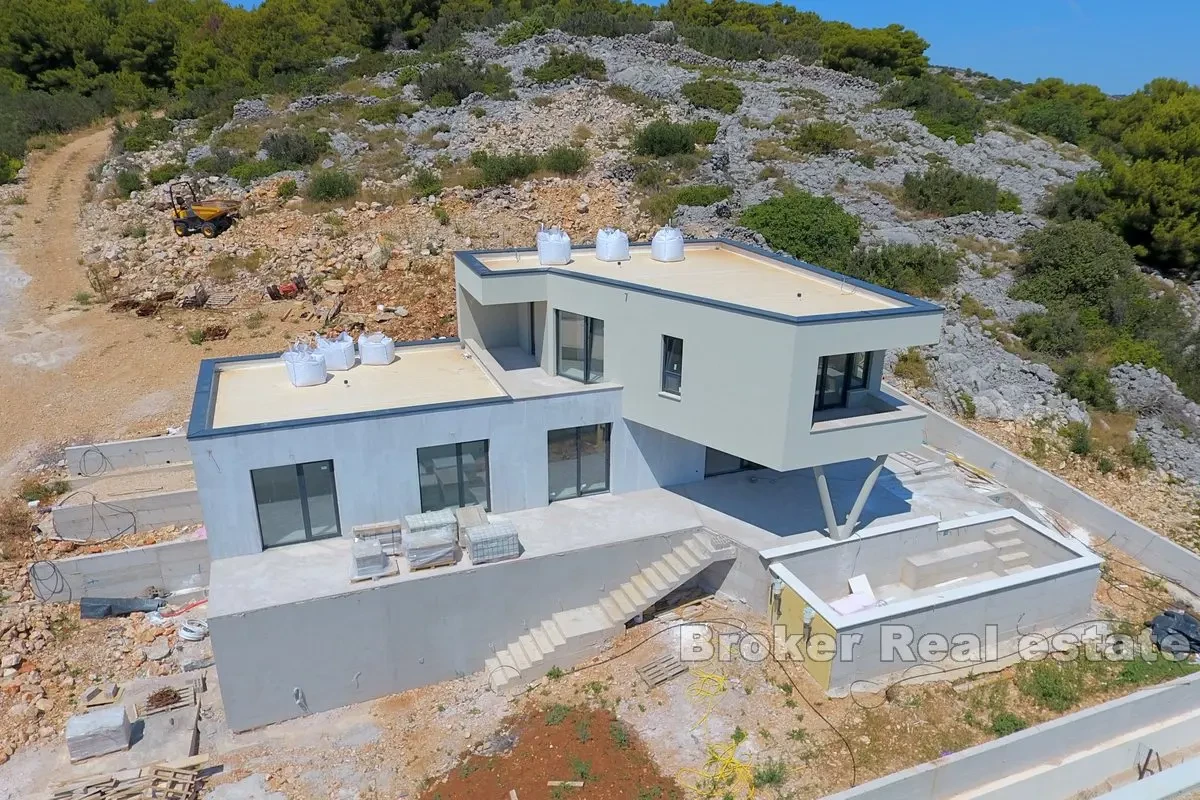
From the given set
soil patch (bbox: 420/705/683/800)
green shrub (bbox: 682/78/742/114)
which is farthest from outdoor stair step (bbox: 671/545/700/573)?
green shrub (bbox: 682/78/742/114)

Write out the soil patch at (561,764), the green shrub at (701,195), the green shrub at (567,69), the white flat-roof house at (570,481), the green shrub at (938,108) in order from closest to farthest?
the soil patch at (561,764) < the white flat-roof house at (570,481) < the green shrub at (701,195) < the green shrub at (938,108) < the green shrub at (567,69)

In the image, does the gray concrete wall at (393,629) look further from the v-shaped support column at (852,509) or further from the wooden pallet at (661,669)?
the v-shaped support column at (852,509)

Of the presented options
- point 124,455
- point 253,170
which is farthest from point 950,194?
point 124,455

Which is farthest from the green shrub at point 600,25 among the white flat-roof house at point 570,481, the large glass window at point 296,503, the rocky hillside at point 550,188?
the large glass window at point 296,503

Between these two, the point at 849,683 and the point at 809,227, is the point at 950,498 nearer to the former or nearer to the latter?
the point at 849,683

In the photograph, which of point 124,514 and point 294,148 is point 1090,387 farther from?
point 294,148

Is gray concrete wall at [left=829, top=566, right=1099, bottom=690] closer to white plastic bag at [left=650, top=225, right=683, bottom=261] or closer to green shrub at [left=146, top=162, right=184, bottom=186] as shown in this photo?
white plastic bag at [left=650, top=225, right=683, bottom=261]
